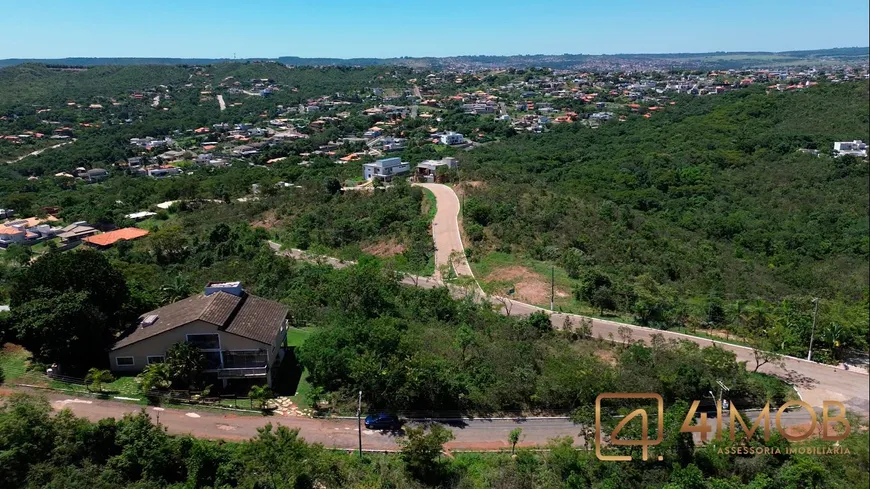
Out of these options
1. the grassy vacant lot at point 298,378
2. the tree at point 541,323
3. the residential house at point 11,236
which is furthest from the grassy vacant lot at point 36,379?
the residential house at point 11,236

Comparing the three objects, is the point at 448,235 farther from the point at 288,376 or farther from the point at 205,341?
the point at 205,341

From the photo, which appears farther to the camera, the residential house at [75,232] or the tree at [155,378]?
the residential house at [75,232]

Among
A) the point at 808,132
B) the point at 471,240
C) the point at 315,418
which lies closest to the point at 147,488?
the point at 315,418

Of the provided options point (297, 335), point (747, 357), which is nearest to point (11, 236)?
point (297, 335)

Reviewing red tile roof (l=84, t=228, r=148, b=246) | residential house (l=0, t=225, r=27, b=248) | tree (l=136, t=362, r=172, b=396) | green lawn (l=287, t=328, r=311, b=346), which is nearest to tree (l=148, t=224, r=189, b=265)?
red tile roof (l=84, t=228, r=148, b=246)

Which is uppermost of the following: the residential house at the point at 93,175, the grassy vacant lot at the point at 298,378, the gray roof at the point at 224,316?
the gray roof at the point at 224,316

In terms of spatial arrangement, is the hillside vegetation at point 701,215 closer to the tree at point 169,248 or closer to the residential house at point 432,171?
the residential house at point 432,171

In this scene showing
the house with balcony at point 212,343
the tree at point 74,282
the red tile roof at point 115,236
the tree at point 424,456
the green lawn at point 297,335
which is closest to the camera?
the tree at point 424,456

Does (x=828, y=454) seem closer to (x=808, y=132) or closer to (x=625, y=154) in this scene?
(x=625, y=154)
